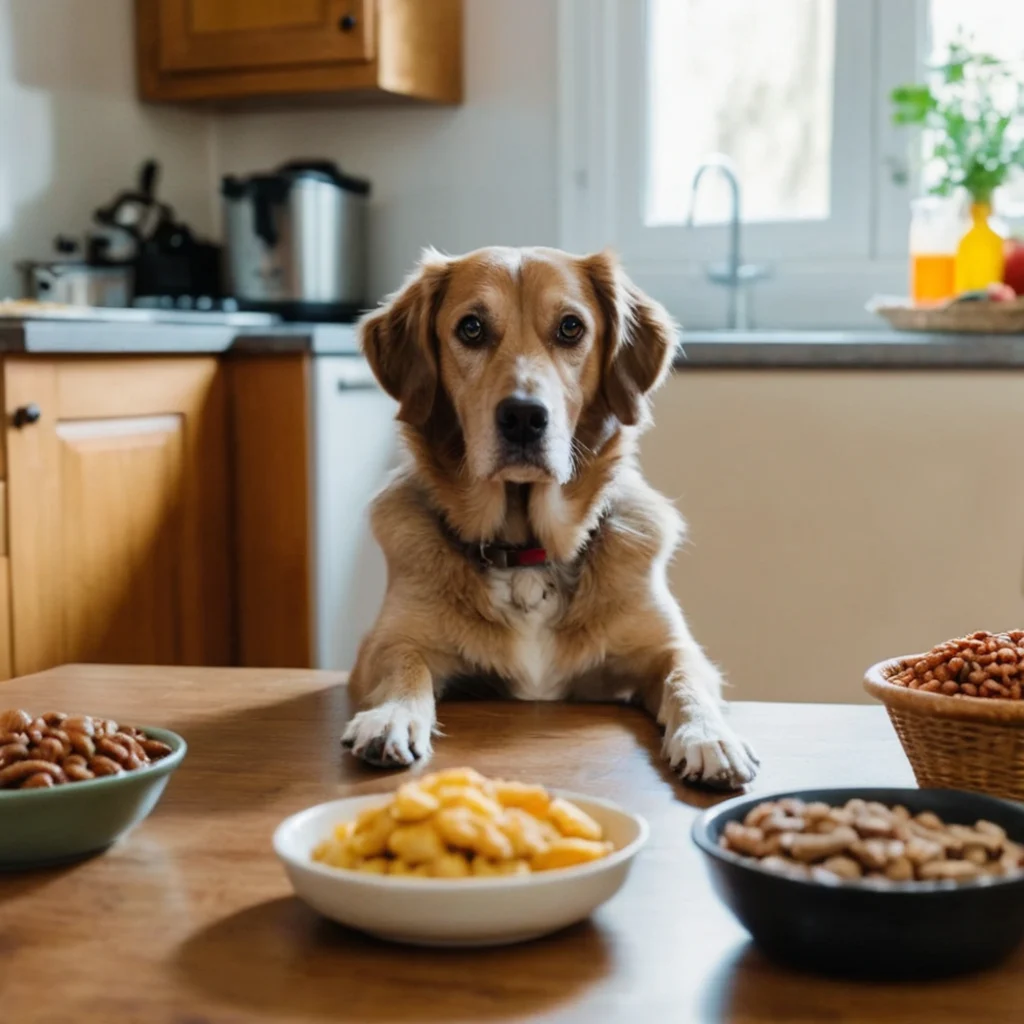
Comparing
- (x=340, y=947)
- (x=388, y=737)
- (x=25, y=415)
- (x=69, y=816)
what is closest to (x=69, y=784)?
(x=69, y=816)

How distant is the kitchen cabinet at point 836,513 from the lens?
9.65 ft

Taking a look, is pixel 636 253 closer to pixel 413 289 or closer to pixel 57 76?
pixel 57 76

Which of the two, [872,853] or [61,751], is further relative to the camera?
[61,751]

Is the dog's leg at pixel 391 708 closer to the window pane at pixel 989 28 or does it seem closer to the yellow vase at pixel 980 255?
the yellow vase at pixel 980 255

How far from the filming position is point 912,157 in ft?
11.8

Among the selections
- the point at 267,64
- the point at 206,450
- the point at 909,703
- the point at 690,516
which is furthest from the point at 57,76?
the point at 909,703

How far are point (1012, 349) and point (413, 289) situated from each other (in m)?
1.32

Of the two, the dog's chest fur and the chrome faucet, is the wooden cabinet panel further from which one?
the chrome faucet

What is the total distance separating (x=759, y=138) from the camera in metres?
3.76

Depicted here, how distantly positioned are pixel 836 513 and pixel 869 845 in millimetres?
2296

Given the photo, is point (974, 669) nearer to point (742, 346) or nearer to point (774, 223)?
point (742, 346)

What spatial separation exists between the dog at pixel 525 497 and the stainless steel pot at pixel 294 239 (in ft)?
5.57

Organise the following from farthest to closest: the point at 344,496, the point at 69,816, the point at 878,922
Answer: the point at 344,496 < the point at 69,816 < the point at 878,922

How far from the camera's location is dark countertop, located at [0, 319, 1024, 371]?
2.84 meters
